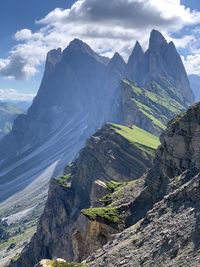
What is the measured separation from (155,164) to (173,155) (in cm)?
1012

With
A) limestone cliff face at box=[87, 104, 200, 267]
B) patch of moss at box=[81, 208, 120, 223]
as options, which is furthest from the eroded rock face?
patch of moss at box=[81, 208, 120, 223]

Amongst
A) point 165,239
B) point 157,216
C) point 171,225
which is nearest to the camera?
point 165,239

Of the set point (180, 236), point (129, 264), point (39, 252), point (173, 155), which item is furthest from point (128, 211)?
point (39, 252)

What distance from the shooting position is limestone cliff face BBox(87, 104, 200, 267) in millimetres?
51938

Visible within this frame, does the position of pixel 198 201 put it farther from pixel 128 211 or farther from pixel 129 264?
pixel 128 211

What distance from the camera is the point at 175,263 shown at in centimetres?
4988

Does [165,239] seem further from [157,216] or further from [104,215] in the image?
[104,215]

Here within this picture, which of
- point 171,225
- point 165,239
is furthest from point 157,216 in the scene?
point 165,239

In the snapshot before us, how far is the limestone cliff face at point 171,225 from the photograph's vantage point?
51.9 m

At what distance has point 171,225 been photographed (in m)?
58.0

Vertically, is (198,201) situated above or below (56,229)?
above

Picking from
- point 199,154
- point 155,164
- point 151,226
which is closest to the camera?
point 151,226

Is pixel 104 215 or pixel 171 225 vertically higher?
pixel 171 225

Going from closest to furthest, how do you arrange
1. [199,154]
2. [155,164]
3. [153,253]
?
[153,253]
[199,154]
[155,164]
